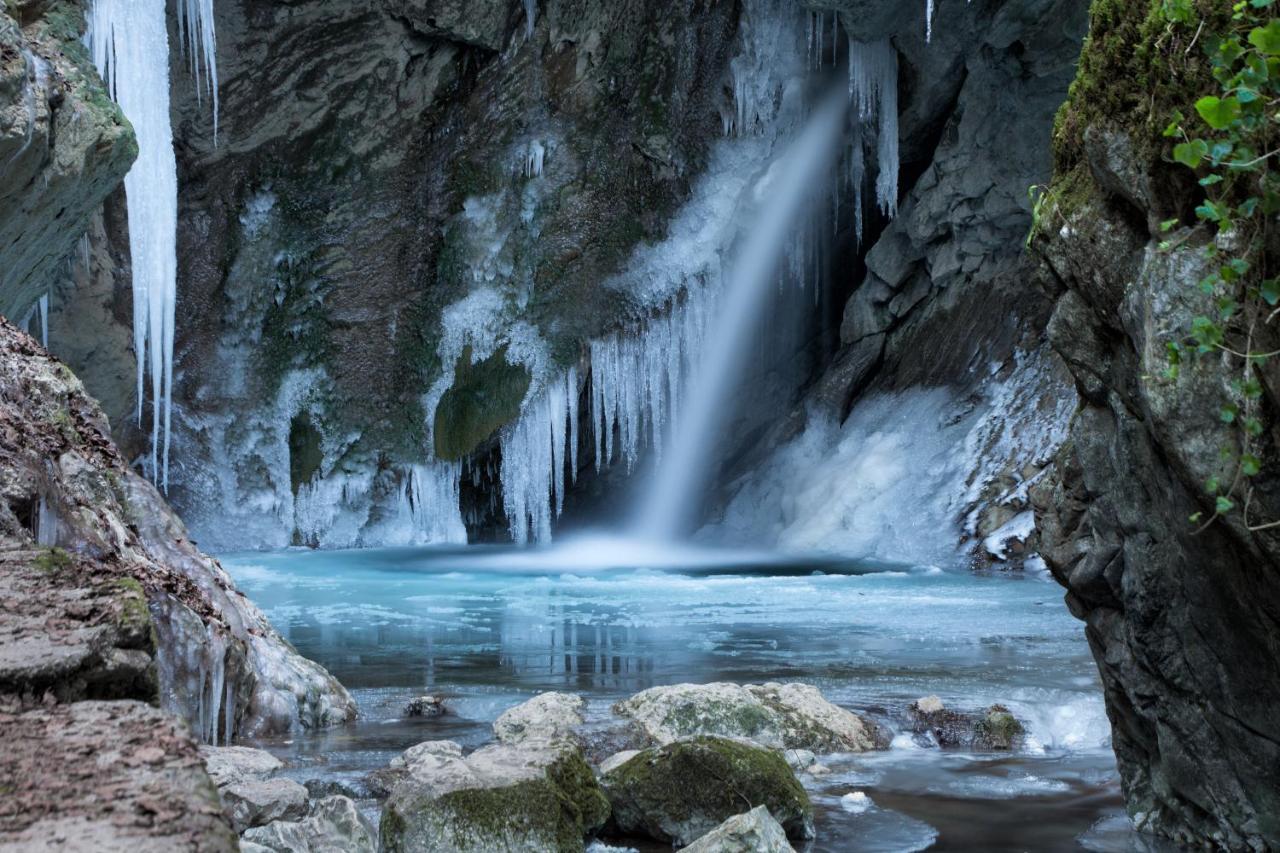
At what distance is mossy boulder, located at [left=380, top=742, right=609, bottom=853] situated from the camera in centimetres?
424

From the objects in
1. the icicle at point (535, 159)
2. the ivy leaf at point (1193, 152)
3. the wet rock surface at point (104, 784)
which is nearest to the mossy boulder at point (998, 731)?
the ivy leaf at point (1193, 152)

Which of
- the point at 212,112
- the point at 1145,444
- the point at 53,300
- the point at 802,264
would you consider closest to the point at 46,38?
the point at 53,300

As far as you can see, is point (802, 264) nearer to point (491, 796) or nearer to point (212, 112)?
point (212, 112)

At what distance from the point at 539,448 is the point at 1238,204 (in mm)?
15469

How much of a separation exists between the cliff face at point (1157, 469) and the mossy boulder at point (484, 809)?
201 cm

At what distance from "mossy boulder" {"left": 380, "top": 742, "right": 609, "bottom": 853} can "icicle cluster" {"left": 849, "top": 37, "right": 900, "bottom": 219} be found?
12984 mm

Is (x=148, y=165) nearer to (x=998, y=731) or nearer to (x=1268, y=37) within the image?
(x=998, y=731)

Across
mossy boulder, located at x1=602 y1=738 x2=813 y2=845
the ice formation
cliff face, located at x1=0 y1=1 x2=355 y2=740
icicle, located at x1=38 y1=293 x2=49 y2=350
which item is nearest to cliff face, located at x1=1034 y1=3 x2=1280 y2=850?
mossy boulder, located at x1=602 y1=738 x2=813 y2=845

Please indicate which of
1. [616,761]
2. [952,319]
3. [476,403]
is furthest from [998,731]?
[476,403]

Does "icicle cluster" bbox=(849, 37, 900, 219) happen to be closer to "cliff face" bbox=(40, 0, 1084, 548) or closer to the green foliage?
"cliff face" bbox=(40, 0, 1084, 548)

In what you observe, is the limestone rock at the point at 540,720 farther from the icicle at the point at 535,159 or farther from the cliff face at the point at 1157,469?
the icicle at the point at 535,159

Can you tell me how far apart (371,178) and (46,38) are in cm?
892

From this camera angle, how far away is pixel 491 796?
14.3 ft

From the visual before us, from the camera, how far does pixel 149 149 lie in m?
14.6
